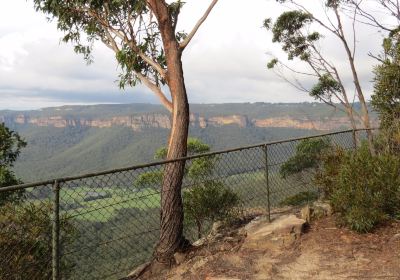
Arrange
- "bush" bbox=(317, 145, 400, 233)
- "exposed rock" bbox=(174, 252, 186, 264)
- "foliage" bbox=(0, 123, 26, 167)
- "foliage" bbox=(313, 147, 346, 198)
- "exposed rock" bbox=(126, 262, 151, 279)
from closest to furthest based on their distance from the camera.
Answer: "bush" bbox=(317, 145, 400, 233), "exposed rock" bbox=(126, 262, 151, 279), "exposed rock" bbox=(174, 252, 186, 264), "foliage" bbox=(313, 147, 346, 198), "foliage" bbox=(0, 123, 26, 167)

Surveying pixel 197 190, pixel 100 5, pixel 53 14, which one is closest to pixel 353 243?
pixel 197 190

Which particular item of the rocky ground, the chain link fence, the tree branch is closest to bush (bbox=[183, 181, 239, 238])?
the chain link fence

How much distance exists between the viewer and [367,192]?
672cm

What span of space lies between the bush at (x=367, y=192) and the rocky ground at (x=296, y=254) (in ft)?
0.70

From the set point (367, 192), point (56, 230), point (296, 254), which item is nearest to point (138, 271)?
point (56, 230)

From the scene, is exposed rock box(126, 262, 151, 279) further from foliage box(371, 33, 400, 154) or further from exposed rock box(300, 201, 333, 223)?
foliage box(371, 33, 400, 154)

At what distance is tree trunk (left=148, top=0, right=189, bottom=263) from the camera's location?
751 centimetres

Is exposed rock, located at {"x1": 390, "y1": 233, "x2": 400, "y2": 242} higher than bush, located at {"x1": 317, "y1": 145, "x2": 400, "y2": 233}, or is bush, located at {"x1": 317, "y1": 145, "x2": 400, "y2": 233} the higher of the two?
bush, located at {"x1": 317, "y1": 145, "x2": 400, "y2": 233}

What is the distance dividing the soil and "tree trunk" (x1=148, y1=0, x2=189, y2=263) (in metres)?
0.52

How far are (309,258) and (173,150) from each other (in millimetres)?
3376

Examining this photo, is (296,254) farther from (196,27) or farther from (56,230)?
(196,27)

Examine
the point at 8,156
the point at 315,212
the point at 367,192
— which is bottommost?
the point at 315,212

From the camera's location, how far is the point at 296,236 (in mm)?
6801

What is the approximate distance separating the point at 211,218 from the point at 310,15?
1513 centimetres
